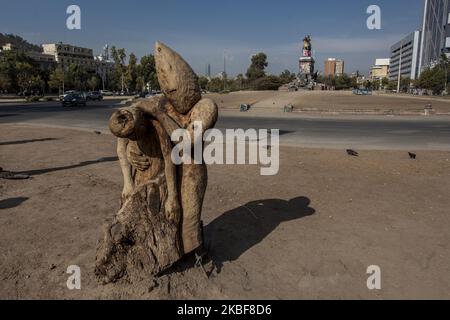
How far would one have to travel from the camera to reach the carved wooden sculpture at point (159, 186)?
357 centimetres

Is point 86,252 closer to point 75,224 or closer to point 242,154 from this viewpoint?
point 75,224

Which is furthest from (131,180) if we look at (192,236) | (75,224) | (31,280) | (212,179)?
(212,179)

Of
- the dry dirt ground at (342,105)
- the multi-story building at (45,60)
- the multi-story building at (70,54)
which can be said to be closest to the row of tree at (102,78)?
the multi-story building at (45,60)

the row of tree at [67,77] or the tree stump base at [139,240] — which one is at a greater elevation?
the row of tree at [67,77]

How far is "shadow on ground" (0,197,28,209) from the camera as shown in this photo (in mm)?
6258

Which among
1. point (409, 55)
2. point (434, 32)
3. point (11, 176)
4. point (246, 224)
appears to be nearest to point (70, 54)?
point (434, 32)

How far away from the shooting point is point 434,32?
360 feet

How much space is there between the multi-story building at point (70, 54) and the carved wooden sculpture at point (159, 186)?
114375mm

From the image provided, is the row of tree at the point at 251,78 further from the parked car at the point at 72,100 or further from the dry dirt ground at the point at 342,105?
the parked car at the point at 72,100

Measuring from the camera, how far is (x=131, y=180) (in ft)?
12.4

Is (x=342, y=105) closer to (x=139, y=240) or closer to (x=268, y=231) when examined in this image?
(x=268, y=231)

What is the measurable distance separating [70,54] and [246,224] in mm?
121019
